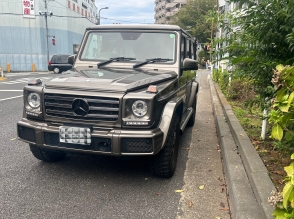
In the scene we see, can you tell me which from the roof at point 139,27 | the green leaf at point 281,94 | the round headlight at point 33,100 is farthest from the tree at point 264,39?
the round headlight at point 33,100

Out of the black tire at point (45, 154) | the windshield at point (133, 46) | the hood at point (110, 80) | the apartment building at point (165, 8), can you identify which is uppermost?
the apartment building at point (165, 8)

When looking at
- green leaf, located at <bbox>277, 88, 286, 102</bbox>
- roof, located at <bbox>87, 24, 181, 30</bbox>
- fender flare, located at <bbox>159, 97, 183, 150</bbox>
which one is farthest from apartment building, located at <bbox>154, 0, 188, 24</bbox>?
green leaf, located at <bbox>277, 88, 286, 102</bbox>

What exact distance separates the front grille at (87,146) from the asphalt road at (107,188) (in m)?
0.52

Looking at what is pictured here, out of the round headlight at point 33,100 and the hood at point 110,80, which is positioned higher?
the hood at point 110,80

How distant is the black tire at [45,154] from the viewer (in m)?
3.73

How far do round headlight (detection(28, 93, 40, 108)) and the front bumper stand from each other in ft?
0.91

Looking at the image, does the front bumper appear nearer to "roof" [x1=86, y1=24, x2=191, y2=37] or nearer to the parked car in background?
"roof" [x1=86, y1=24, x2=191, y2=37]

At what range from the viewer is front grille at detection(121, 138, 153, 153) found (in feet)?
9.73

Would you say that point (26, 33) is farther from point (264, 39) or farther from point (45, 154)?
point (264, 39)

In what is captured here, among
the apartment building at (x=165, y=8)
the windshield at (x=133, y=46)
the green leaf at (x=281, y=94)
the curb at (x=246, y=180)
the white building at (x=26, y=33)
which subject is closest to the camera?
the green leaf at (x=281, y=94)

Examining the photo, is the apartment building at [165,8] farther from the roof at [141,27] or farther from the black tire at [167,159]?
the black tire at [167,159]

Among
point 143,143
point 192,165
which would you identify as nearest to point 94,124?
point 143,143

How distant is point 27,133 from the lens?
3271 mm

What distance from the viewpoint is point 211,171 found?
152 inches
